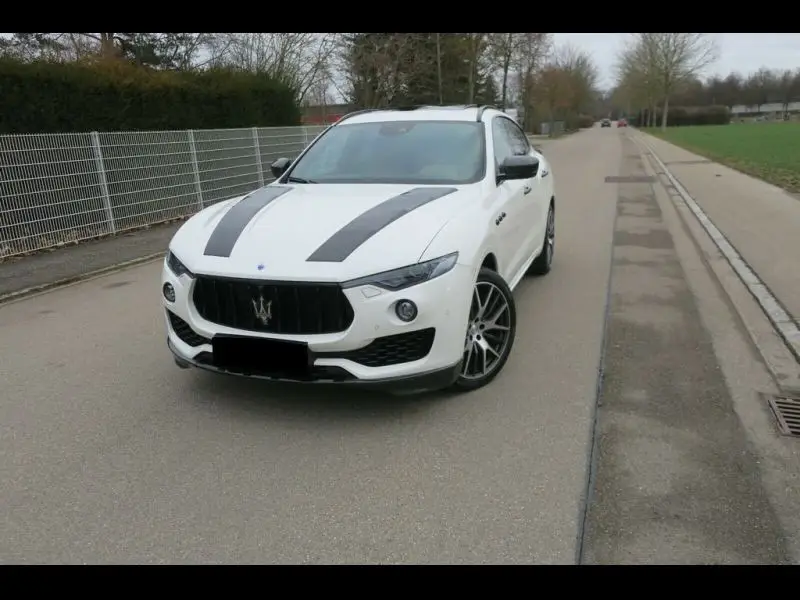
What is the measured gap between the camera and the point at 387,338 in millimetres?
3191

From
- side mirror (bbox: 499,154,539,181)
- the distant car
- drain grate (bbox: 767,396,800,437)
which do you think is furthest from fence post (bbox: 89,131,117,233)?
drain grate (bbox: 767,396,800,437)

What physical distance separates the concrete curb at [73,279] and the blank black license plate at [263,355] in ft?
14.5

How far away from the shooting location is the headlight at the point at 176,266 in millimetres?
3456

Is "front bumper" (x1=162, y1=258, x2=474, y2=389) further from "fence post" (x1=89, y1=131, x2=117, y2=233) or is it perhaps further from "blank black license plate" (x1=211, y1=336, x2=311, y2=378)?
"fence post" (x1=89, y1=131, x2=117, y2=233)

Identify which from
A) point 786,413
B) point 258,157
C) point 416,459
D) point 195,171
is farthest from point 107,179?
point 786,413

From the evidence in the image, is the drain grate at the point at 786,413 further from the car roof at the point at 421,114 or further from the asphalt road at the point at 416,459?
the car roof at the point at 421,114

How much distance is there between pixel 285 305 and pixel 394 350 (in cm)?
61

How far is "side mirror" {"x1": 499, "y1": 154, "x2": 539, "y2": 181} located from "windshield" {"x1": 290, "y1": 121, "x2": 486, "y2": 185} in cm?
17

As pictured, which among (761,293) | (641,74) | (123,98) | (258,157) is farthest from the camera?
(641,74)

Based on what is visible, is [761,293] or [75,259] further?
[75,259]

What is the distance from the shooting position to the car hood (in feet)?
10.4

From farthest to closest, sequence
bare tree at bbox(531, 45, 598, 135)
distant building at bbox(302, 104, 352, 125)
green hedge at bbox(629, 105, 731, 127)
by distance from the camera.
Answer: green hedge at bbox(629, 105, 731, 127)
bare tree at bbox(531, 45, 598, 135)
distant building at bbox(302, 104, 352, 125)

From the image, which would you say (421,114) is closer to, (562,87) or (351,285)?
(351,285)
